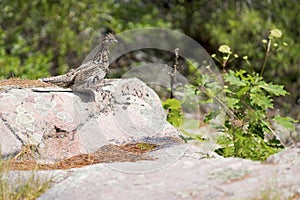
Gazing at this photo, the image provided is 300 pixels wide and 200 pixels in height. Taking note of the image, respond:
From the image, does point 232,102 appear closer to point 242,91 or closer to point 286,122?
point 242,91

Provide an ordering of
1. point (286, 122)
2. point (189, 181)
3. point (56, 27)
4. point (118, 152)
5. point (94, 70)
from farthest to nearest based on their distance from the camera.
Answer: point (56, 27) → point (94, 70) → point (118, 152) → point (286, 122) → point (189, 181)

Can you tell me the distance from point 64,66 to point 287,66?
3.03 meters

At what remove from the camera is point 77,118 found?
457cm

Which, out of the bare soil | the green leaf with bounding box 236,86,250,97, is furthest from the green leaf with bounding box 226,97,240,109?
the bare soil

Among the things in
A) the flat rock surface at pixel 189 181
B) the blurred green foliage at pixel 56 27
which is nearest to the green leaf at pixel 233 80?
the flat rock surface at pixel 189 181

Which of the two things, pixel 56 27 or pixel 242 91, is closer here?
pixel 242 91

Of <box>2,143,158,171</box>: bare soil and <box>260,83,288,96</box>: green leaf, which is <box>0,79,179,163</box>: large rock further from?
<box>260,83,288,96</box>: green leaf

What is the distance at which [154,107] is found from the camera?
504 cm

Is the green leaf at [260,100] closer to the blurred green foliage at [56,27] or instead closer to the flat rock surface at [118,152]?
the flat rock surface at [118,152]

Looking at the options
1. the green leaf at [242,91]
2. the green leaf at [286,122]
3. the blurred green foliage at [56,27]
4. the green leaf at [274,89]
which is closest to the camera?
the green leaf at [286,122]

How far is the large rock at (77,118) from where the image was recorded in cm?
431

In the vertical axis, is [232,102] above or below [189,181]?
above

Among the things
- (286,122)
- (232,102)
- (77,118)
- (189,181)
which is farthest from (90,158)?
(286,122)

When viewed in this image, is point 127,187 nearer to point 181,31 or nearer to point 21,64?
point 21,64
